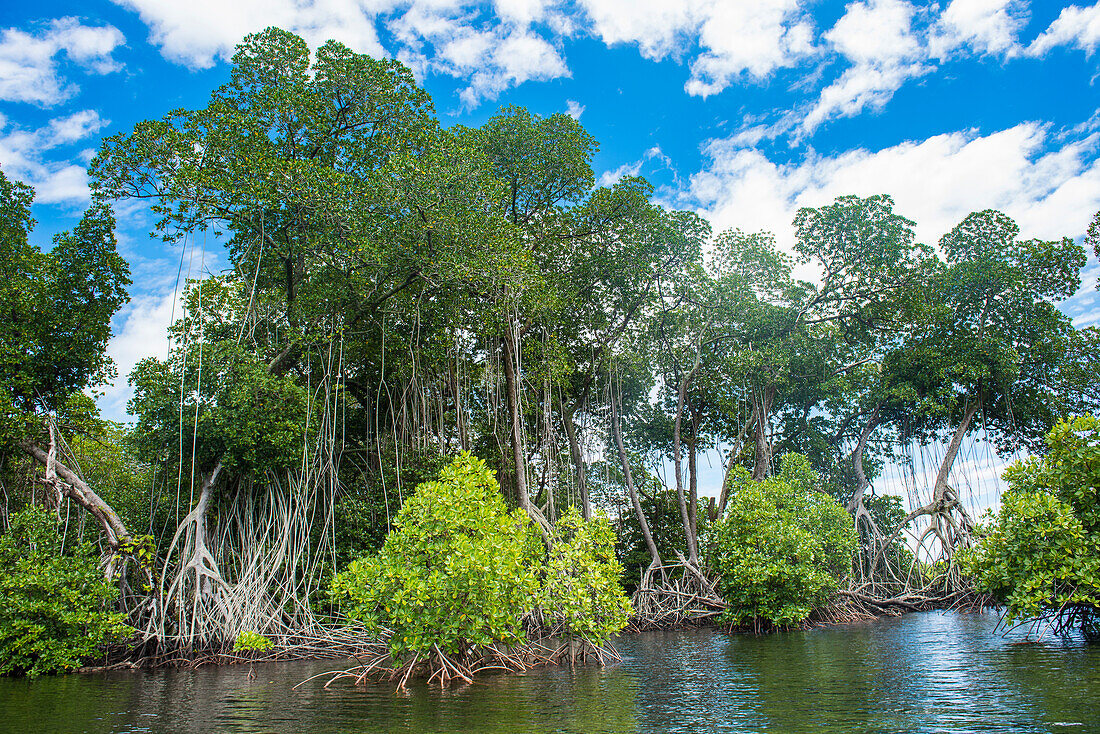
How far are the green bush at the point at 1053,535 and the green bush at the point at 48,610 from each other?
11148 mm

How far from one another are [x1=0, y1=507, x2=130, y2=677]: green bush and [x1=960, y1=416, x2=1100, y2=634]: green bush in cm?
1115

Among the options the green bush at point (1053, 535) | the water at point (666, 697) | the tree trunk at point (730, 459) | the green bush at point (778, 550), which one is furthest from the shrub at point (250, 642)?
the tree trunk at point (730, 459)

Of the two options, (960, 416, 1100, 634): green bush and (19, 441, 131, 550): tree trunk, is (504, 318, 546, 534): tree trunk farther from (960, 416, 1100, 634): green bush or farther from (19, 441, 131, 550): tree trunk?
(960, 416, 1100, 634): green bush

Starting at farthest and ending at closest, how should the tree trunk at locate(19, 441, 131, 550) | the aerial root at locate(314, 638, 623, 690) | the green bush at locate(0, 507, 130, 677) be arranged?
the tree trunk at locate(19, 441, 131, 550) → the green bush at locate(0, 507, 130, 677) → the aerial root at locate(314, 638, 623, 690)

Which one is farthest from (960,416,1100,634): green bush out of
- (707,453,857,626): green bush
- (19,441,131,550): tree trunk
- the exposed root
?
(19,441,131,550): tree trunk

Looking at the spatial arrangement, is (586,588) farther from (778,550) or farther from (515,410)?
(778,550)

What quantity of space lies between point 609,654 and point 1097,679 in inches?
210

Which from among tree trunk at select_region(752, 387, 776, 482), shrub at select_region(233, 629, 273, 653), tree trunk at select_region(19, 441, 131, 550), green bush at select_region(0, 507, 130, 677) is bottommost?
shrub at select_region(233, 629, 273, 653)

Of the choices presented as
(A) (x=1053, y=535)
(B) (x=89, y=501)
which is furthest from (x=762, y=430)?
(B) (x=89, y=501)

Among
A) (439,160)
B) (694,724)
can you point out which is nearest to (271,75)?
(439,160)

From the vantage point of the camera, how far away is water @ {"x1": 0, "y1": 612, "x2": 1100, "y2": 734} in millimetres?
4516

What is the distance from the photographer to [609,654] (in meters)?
9.03

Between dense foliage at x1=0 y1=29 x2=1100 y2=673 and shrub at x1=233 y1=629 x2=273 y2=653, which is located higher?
dense foliage at x1=0 y1=29 x2=1100 y2=673

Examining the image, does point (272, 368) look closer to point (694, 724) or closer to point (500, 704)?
point (500, 704)
